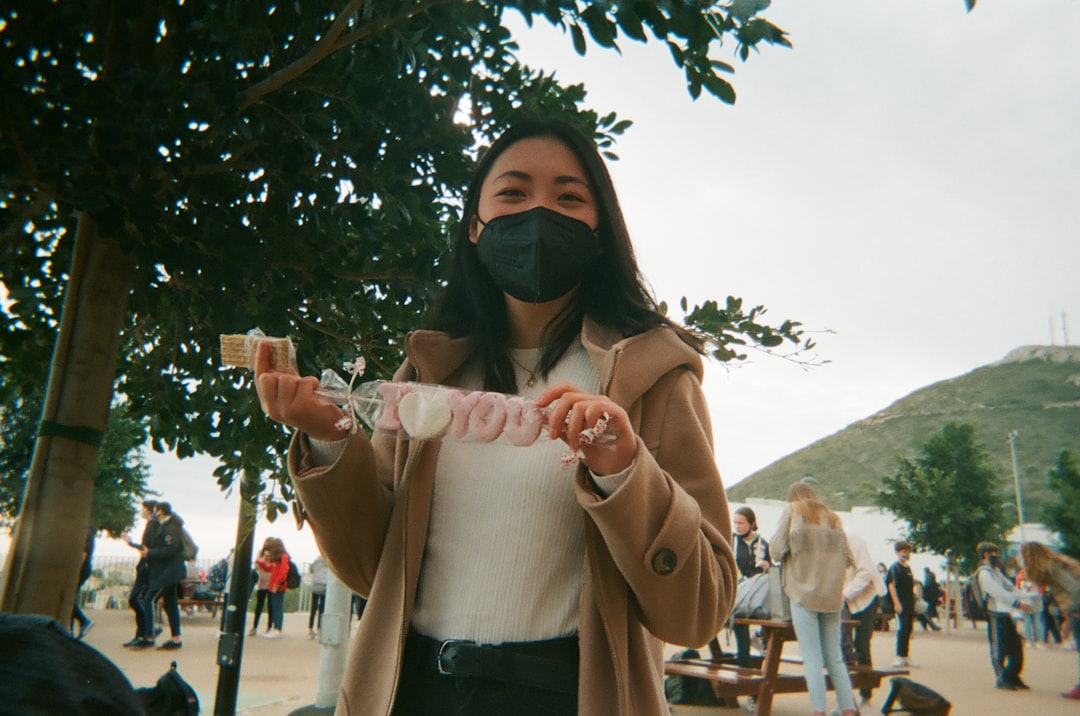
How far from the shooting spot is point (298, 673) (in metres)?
10.9

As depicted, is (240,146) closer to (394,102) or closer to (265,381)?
(394,102)

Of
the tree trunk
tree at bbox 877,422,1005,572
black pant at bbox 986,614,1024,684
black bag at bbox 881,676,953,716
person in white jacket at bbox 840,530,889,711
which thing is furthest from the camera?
tree at bbox 877,422,1005,572

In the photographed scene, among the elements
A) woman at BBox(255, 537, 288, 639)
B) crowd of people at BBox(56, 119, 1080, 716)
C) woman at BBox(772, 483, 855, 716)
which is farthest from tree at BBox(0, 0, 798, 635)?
woman at BBox(255, 537, 288, 639)

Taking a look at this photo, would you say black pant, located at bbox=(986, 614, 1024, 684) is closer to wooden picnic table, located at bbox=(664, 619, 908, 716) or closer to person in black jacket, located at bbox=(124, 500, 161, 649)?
wooden picnic table, located at bbox=(664, 619, 908, 716)

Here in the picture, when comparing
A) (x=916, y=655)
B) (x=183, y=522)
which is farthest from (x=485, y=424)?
(x=916, y=655)

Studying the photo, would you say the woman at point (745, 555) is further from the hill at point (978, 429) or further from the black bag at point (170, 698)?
the hill at point (978, 429)

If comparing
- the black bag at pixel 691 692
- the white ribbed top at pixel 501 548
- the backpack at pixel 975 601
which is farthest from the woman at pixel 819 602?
the backpack at pixel 975 601

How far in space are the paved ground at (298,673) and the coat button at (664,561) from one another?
6.77 metres

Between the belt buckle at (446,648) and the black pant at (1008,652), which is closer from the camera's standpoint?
the belt buckle at (446,648)

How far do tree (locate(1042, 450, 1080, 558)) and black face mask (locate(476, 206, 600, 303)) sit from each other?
4813 centimetres

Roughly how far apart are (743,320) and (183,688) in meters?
2.95

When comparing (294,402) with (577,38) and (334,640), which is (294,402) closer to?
(577,38)

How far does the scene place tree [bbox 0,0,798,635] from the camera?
8.86 ft

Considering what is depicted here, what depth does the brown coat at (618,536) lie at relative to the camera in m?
1.55
